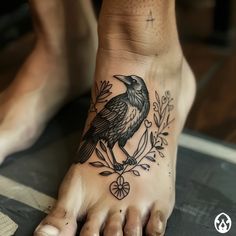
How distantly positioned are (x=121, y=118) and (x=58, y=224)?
0.21 m

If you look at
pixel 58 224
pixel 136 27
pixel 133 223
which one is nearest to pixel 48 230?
pixel 58 224

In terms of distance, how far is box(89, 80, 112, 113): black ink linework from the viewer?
0.93 metres

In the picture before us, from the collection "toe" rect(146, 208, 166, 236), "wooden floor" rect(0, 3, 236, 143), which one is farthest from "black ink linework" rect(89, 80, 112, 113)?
"wooden floor" rect(0, 3, 236, 143)

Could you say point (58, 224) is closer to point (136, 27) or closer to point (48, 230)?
point (48, 230)

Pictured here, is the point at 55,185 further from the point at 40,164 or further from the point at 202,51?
the point at 202,51

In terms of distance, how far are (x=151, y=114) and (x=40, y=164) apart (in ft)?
0.84

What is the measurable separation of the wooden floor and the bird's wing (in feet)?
1.53

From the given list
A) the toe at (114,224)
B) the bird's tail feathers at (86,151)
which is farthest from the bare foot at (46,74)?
the toe at (114,224)

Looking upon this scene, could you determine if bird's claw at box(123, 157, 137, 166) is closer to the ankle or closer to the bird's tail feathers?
the bird's tail feathers

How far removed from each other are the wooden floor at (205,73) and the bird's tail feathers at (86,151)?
491 millimetres

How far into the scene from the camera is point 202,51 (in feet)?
5.80

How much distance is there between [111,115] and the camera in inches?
36.0

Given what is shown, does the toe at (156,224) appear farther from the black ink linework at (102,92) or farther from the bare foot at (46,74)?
the bare foot at (46,74)

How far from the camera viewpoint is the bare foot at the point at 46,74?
1066 mm
